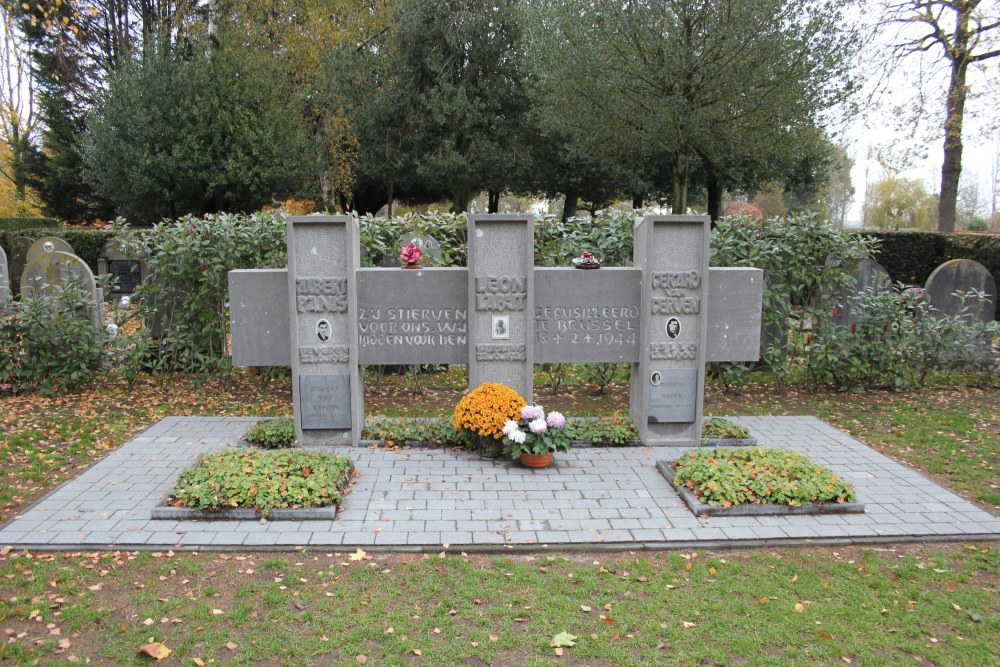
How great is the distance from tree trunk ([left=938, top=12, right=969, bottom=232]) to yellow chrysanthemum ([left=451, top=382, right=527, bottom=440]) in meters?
17.0

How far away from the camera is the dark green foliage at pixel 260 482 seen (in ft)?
16.5

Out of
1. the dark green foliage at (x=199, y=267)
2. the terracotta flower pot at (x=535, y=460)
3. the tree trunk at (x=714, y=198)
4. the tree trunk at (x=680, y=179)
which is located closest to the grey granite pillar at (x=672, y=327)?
the terracotta flower pot at (x=535, y=460)

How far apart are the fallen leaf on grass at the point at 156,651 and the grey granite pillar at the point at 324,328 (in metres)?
3.26

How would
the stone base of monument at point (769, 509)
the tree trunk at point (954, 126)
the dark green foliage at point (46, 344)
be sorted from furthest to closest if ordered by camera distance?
the tree trunk at point (954, 126) < the dark green foliage at point (46, 344) < the stone base of monument at point (769, 509)

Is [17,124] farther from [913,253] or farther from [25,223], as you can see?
[913,253]

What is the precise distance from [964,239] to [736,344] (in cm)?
1141

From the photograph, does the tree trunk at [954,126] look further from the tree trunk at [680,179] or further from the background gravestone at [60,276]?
the background gravestone at [60,276]

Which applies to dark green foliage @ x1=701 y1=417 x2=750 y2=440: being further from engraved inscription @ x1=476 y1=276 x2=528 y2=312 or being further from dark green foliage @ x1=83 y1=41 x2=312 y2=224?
dark green foliage @ x1=83 y1=41 x2=312 y2=224

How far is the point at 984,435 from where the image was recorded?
298 inches

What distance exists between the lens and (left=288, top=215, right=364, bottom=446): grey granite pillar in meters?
6.50

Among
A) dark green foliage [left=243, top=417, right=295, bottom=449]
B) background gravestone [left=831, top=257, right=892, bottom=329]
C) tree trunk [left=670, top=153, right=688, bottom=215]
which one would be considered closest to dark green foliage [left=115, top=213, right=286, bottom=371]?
dark green foliage [left=243, top=417, right=295, bottom=449]

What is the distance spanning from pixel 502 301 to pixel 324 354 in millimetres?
1826

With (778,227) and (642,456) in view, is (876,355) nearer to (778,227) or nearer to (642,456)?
(778,227)

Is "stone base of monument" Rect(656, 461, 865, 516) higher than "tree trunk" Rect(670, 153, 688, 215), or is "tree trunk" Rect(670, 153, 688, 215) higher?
"tree trunk" Rect(670, 153, 688, 215)
